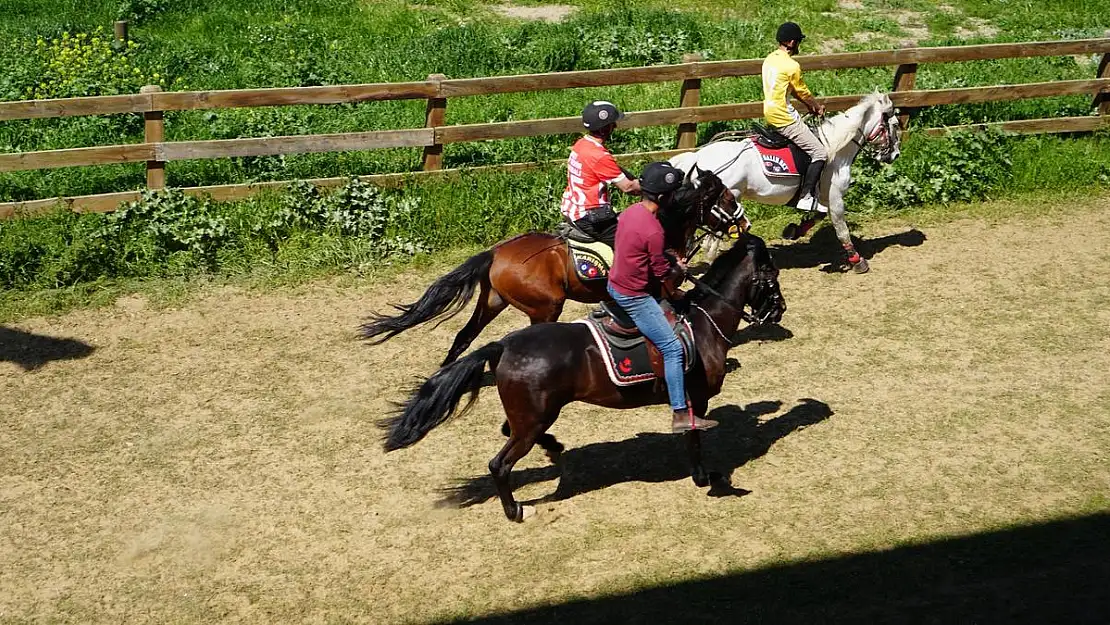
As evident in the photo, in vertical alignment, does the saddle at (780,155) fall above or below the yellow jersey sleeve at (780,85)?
below

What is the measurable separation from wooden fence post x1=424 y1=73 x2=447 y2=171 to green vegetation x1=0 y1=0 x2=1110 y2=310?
0.33m

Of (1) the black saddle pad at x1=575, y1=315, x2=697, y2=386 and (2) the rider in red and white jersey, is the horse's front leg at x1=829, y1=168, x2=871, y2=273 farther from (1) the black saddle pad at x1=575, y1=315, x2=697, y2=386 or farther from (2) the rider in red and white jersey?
(1) the black saddle pad at x1=575, y1=315, x2=697, y2=386

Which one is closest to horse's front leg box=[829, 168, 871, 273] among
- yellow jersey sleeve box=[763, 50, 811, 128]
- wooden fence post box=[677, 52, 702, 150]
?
yellow jersey sleeve box=[763, 50, 811, 128]

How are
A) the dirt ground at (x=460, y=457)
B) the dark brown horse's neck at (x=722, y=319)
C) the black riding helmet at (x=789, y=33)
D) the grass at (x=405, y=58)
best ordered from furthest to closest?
the grass at (x=405, y=58) < the black riding helmet at (x=789, y=33) < the dark brown horse's neck at (x=722, y=319) < the dirt ground at (x=460, y=457)

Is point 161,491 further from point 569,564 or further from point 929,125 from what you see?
point 929,125

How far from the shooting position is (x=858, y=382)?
32.4 ft

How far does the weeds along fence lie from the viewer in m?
11.8

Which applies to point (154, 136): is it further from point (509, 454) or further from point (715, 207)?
point (509, 454)

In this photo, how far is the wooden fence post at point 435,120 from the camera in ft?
41.7

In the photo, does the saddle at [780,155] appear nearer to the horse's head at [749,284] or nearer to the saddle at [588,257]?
the saddle at [588,257]

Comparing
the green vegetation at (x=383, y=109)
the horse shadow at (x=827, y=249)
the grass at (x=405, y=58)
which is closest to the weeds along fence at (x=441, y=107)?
the green vegetation at (x=383, y=109)

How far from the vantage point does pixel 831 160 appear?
12.0m

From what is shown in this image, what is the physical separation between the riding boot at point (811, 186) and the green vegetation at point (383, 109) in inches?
64.6

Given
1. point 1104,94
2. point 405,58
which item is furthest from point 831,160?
point 405,58
